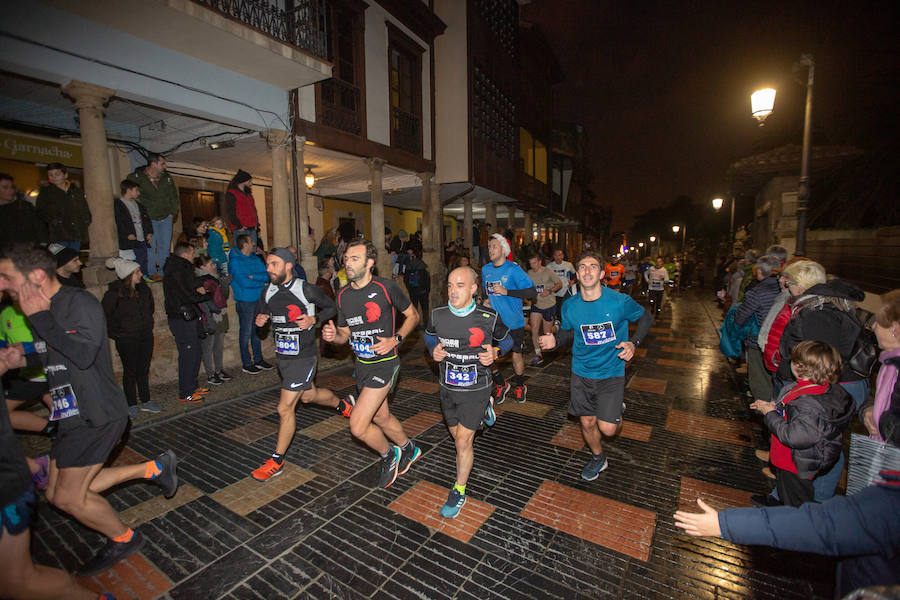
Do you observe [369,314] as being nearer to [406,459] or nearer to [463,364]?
[463,364]

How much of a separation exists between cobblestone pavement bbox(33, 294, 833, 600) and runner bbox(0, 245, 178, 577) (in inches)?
24.2

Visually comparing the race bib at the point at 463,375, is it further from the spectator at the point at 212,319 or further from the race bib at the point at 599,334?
the spectator at the point at 212,319

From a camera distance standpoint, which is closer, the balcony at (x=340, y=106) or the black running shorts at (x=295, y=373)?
the black running shorts at (x=295, y=373)

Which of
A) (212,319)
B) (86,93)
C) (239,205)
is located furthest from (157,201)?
(212,319)

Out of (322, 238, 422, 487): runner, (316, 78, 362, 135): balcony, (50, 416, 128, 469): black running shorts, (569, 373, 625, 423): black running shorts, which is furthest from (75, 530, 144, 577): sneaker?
(316, 78, 362, 135): balcony

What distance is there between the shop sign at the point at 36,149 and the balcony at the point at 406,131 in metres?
8.29

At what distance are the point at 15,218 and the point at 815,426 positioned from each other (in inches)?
384

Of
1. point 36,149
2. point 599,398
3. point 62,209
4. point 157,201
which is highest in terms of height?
point 36,149

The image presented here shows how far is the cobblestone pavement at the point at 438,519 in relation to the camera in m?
2.82

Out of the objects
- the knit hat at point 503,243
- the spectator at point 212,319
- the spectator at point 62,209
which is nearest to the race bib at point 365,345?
the knit hat at point 503,243

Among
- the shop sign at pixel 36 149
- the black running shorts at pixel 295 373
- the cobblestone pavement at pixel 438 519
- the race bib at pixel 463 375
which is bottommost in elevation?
the cobblestone pavement at pixel 438 519

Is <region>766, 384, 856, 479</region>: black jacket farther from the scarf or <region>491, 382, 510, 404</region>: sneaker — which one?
<region>491, 382, 510, 404</region>: sneaker

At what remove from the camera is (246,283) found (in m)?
7.35

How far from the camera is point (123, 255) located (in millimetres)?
7426
